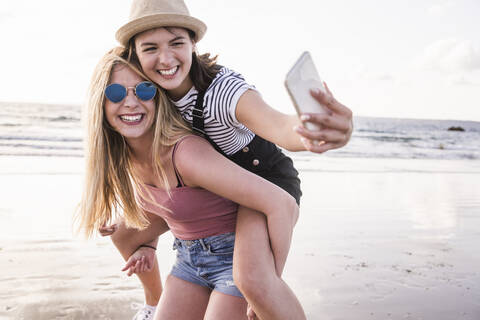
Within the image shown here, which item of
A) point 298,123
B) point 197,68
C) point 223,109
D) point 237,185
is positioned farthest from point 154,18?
point 298,123

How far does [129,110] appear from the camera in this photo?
2.65 metres

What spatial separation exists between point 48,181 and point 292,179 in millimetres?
6618

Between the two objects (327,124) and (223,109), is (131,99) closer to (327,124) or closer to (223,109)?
(223,109)

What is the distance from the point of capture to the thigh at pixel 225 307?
8.95 feet

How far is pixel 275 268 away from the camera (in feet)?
8.75

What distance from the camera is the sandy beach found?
3807mm

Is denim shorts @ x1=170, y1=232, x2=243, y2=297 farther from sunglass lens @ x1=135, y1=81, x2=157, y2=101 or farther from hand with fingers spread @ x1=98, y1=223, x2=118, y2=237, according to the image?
sunglass lens @ x1=135, y1=81, x2=157, y2=101

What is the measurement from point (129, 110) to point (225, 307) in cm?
126

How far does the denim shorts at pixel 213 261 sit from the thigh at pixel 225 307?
31mm

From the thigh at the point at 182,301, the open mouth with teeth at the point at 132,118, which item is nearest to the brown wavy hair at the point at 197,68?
the open mouth with teeth at the point at 132,118

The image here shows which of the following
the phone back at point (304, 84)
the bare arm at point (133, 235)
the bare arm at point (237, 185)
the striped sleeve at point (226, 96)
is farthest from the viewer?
the bare arm at point (133, 235)

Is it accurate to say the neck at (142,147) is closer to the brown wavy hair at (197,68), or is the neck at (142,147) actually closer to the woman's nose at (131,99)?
the woman's nose at (131,99)

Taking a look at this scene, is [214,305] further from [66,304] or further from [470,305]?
[470,305]

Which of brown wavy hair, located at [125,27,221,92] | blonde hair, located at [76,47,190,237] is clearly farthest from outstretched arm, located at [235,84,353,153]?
blonde hair, located at [76,47,190,237]
